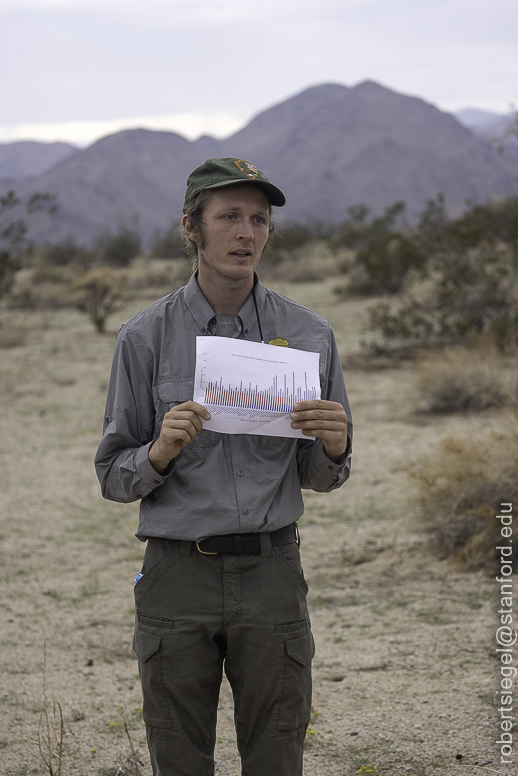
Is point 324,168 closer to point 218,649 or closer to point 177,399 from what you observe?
point 177,399

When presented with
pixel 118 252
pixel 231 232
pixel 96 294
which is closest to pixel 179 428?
pixel 231 232

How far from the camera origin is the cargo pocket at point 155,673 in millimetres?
2033

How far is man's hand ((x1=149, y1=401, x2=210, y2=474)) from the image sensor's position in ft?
6.17

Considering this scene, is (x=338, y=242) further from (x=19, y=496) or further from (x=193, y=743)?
(x=193, y=743)

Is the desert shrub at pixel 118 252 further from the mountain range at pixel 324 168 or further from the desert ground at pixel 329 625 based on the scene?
the mountain range at pixel 324 168

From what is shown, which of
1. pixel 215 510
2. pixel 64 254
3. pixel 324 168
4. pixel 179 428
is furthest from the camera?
pixel 324 168

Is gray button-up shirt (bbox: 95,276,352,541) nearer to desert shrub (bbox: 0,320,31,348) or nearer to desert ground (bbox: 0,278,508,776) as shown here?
desert ground (bbox: 0,278,508,776)

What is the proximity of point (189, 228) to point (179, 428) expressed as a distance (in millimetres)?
649

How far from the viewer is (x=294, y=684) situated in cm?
208

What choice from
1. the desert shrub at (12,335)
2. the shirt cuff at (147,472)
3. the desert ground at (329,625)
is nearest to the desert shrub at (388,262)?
the desert ground at (329,625)

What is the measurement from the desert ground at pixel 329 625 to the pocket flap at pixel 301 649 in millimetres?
1037

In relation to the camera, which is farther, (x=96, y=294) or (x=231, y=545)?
(x=96, y=294)

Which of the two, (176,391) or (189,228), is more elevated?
(189,228)

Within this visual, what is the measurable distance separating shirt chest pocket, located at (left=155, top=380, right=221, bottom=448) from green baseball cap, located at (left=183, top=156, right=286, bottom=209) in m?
0.54
